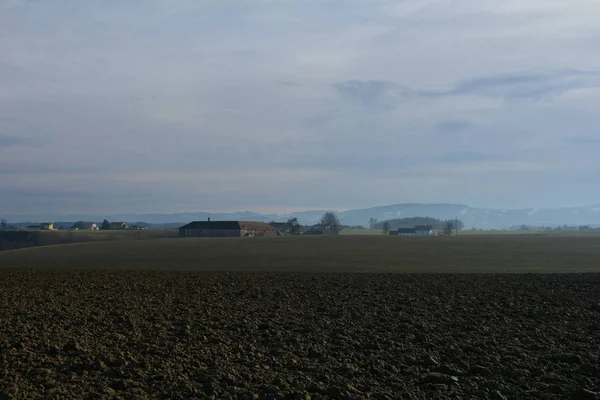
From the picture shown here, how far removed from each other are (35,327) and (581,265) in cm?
3905

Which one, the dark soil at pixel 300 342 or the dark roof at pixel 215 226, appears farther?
the dark roof at pixel 215 226

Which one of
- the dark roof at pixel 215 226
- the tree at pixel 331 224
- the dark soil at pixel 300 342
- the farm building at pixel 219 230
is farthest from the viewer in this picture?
the tree at pixel 331 224

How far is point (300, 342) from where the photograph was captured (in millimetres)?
14484

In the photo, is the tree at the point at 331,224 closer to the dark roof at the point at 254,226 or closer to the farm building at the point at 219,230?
the dark roof at the point at 254,226

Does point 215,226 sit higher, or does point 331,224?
point 331,224

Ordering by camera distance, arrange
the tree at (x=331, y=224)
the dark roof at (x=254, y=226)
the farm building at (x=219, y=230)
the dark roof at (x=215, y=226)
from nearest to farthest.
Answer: the farm building at (x=219, y=230)
the dark roof at (x=215, y=226)
the dark roof at (x=254, y=226)
the tree at (x=331, y=224)

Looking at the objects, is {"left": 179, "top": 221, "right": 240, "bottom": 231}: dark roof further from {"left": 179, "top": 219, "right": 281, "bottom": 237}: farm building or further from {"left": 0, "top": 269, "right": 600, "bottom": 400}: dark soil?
{"left": 0, "top": 269, "right": 600, "bottom": 400}: dark soil

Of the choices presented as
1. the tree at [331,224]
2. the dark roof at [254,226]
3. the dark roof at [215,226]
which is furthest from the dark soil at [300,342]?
the tree at [331,224]

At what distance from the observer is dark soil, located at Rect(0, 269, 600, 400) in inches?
412

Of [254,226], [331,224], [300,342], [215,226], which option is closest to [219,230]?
[215,226]

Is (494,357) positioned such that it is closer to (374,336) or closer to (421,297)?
(374,336)

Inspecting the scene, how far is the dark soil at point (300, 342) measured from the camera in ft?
34.4

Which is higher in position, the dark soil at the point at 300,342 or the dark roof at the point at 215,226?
the dark roof at the point at 215,226

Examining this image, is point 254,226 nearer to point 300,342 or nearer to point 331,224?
point 331,224
